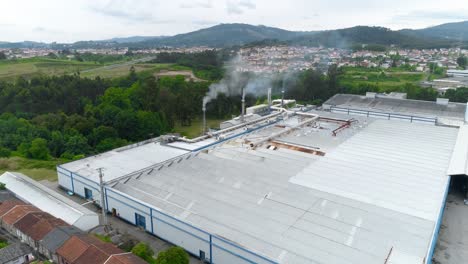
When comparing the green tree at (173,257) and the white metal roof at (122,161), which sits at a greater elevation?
the white metal roof at (122,161)

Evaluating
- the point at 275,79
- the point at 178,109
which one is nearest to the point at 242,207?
the point at 178,109

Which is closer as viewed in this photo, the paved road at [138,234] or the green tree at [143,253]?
the green tree at [143,253]

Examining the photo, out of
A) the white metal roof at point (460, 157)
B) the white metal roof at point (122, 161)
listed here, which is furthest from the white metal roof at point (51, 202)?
the white metal roof at point (460, 157)

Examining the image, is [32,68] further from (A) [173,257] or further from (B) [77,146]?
(A) [173,257]

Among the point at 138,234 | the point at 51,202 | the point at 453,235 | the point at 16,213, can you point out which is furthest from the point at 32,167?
the point at 453,235

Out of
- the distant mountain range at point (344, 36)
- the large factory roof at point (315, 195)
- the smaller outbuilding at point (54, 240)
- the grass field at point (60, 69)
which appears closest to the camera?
the large factory roof at point (315, 195)

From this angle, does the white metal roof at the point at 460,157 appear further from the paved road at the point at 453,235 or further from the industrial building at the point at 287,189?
the paved road at the point at 453,235

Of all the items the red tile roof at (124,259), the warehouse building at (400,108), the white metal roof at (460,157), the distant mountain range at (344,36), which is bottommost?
the red tile roof at (124,259)
